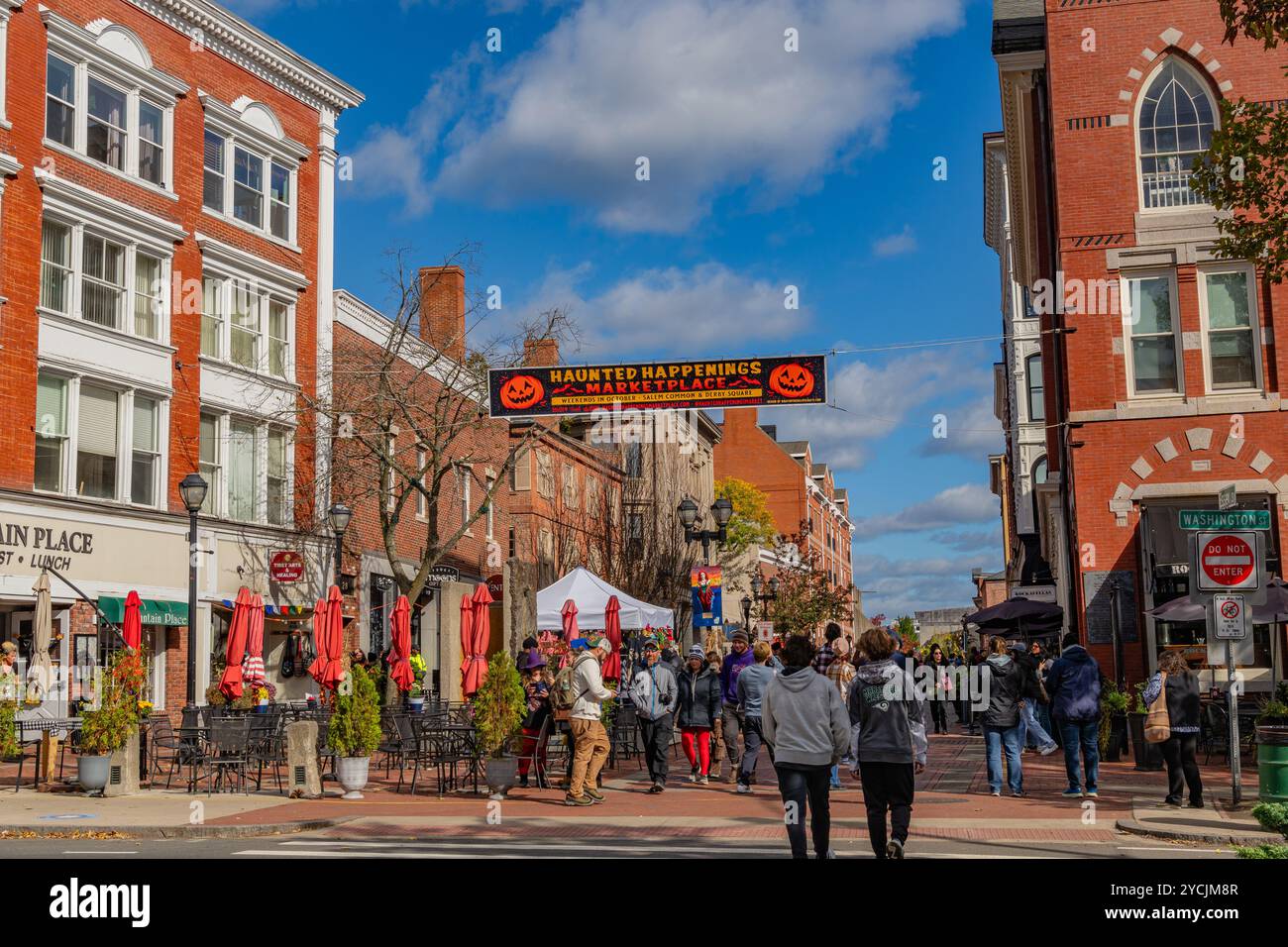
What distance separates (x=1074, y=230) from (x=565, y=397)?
9.70 meters

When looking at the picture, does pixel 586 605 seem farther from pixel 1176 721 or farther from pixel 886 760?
pixel 886 760

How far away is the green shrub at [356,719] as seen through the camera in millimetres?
16375

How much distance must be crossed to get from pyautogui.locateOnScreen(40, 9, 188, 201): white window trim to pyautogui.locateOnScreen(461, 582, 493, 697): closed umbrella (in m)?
13.2

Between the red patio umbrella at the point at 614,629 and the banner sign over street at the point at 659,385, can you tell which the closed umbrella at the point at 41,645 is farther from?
the red patio umbrella at the point at 614,629

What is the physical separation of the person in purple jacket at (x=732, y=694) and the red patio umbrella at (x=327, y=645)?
6.45 meters

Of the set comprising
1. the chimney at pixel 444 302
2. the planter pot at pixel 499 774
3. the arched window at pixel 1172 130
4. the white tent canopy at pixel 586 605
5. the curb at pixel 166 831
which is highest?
the chimney at pixel 444 302

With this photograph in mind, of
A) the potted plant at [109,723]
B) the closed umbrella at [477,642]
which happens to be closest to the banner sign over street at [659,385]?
the closed umbrella at [477,642]

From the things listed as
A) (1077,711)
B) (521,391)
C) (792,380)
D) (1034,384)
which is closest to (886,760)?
(1077,711)

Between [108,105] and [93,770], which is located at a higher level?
[108,105]

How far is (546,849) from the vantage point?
12.0 m

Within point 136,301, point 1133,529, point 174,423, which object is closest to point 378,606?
point 174,423

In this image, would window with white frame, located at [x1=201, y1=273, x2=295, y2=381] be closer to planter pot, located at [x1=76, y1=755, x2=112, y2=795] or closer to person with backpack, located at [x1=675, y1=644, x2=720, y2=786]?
planter pot, located at [x1=76, y1=755, x2=112, y2=795]

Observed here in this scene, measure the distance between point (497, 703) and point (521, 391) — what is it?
991 centimetres
